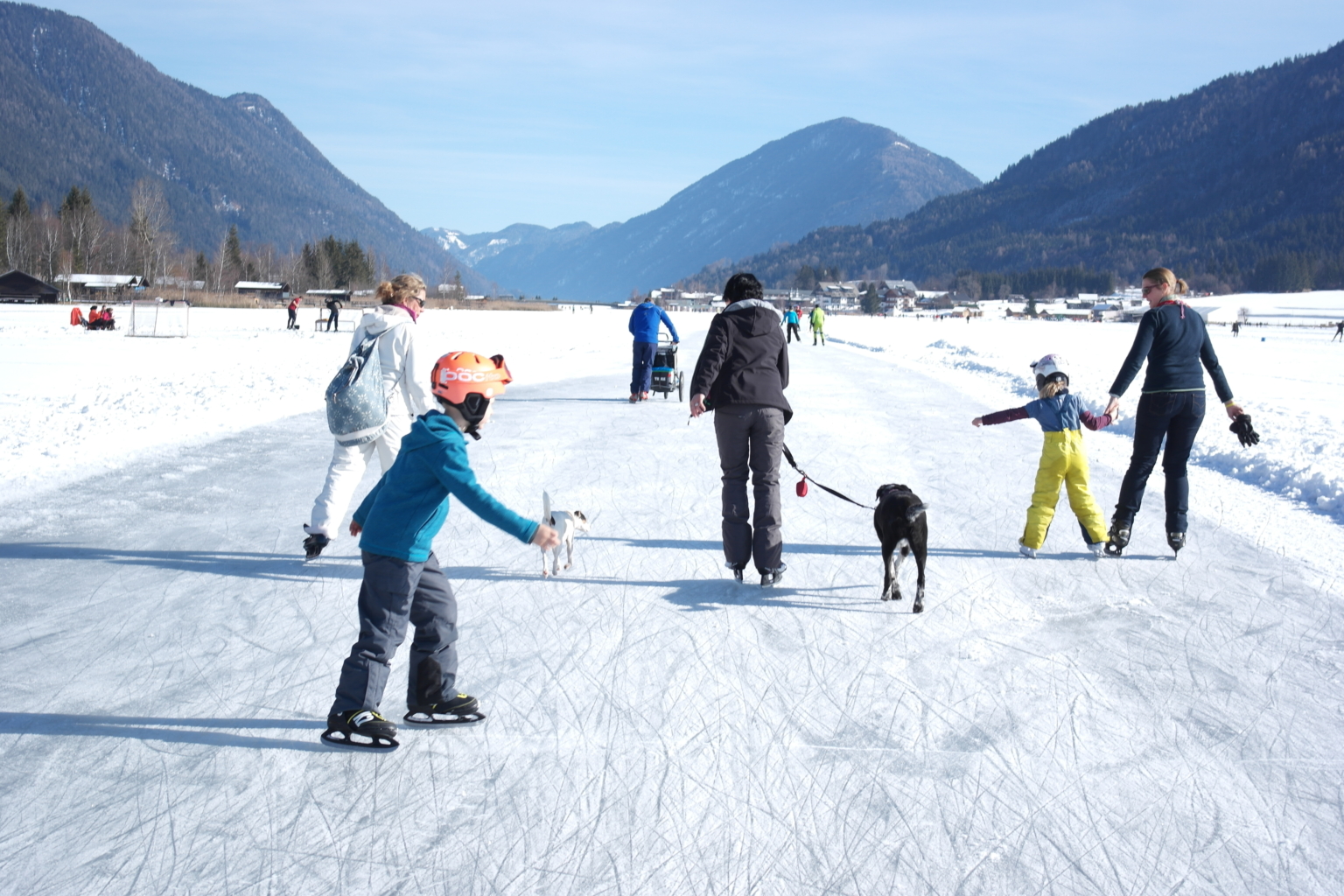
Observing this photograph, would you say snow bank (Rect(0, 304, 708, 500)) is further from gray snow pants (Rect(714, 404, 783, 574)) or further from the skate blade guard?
the skate blade guard

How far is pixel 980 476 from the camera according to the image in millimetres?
8734

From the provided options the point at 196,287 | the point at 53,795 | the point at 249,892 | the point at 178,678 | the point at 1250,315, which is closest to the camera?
the point at 249,892

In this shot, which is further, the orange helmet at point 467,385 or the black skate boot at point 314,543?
the black skate boot at point 314,543

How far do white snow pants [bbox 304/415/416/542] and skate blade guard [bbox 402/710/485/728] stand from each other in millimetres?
2358

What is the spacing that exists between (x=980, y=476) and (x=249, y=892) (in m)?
7.29

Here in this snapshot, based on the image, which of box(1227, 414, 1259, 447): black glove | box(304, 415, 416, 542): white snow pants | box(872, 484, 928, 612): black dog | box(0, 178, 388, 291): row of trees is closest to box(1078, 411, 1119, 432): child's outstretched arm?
box(1227, 414, 1259, 447): black glove

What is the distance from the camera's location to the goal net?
115ft

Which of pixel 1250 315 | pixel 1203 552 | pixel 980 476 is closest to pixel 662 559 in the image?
pixel 1203 552

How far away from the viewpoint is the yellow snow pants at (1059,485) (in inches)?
230

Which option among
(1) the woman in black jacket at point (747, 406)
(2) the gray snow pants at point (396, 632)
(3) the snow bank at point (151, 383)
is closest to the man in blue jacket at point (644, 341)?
(3) the snow bank at point (151, 383)

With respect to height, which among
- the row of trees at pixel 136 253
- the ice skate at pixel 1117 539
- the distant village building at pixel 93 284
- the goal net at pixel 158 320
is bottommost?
the ice skate at pixel 1117 539

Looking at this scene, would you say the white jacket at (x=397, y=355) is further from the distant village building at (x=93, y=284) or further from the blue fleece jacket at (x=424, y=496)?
the distant village building at (x=93, y=284)

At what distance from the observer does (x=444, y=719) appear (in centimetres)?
359

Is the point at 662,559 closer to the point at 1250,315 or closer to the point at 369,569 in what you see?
the point at 369,569
